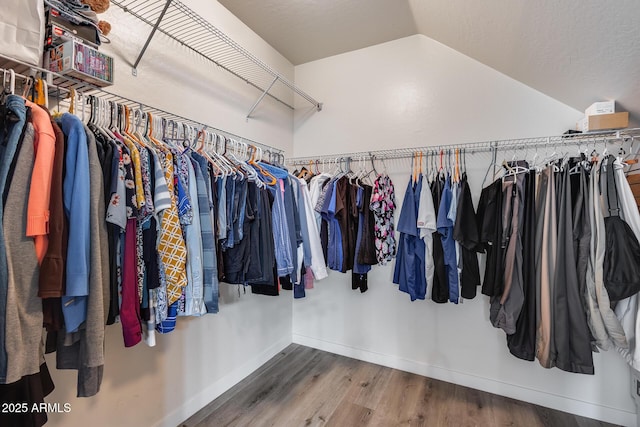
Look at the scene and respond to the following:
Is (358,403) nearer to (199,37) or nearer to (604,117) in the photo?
(604,117)

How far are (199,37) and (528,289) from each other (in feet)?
8.33

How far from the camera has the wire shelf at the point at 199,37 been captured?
60.8 inches

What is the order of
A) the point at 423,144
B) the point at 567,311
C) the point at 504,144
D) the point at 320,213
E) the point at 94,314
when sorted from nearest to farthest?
the point at 94,314 < the point at 567,311 < the point at 504,144 < the point at 320,213 < the point at 423,144

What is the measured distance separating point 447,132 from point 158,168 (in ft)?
6.67

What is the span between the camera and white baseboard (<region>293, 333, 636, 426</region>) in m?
1.89

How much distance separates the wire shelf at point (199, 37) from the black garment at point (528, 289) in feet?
6.00

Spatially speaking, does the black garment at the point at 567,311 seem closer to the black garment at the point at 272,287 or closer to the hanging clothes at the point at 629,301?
the hanging clothes at the point at 629,301

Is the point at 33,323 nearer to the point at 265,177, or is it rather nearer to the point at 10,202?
the point at 10,202

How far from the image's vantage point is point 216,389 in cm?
208

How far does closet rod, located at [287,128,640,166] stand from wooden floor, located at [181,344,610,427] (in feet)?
5.80

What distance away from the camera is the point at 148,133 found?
1.36 meters

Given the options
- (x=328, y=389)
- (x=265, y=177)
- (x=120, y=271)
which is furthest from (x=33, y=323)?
(x=328, y=389)

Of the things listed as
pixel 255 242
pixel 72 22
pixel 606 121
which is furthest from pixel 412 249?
pixel 72 22

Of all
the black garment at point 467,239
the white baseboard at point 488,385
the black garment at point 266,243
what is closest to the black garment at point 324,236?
the black garment at point 266,243
